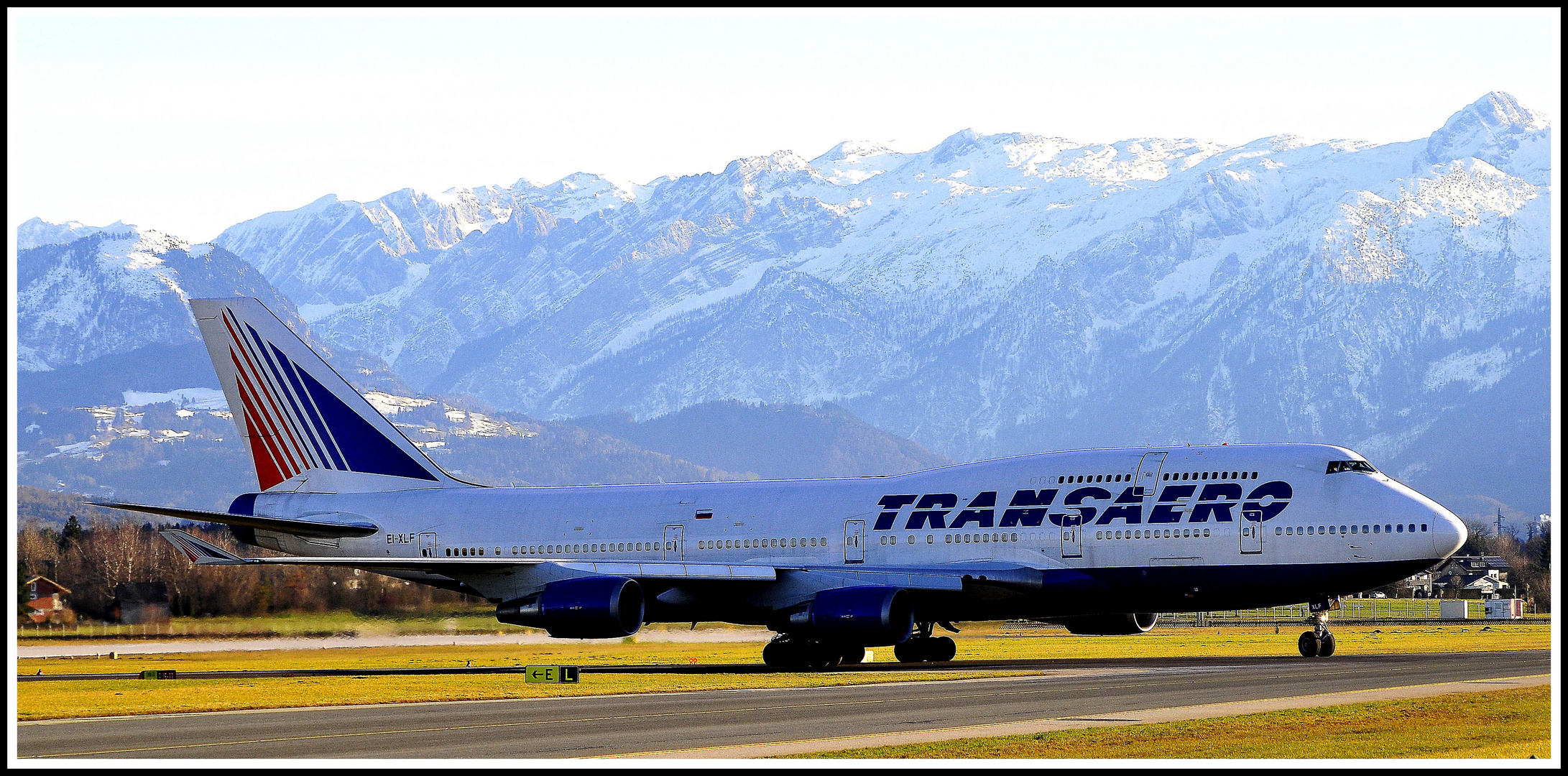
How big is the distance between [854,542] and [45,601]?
2760cm

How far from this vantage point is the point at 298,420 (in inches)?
2347

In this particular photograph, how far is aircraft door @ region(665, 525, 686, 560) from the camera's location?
54.1m

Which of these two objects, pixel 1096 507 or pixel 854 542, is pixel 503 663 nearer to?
pixel 854 542

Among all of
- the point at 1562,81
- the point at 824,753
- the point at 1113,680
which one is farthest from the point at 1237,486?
the point at 1562,81

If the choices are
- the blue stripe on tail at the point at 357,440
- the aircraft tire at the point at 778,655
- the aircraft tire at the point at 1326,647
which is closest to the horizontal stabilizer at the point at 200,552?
the blue stripe on tail at the point at 357,440

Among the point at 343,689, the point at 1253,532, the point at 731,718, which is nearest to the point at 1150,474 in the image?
the point at 1253,532

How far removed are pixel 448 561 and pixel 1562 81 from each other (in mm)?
36668

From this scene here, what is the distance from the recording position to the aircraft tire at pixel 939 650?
52781mm

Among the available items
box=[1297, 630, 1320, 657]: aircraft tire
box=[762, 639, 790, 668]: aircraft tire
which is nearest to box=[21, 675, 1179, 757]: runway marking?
box=[762, 639, 790, 668]: aircraft tire

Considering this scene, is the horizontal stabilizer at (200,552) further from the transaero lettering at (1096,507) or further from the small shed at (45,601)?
the transaero lettering at (1096,507)

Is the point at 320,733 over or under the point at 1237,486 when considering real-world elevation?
under

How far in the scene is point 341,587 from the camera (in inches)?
2203

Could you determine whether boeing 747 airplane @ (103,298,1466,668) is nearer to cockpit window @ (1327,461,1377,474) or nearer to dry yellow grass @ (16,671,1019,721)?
cockpit window @ (1327,461,1377,474)

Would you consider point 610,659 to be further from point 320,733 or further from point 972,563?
point 320,733
